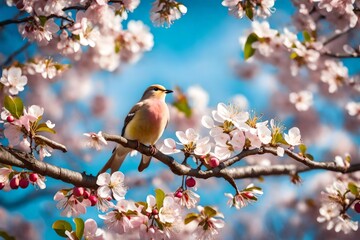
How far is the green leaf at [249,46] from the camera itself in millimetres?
4393

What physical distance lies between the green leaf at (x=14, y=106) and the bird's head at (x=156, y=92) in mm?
2078

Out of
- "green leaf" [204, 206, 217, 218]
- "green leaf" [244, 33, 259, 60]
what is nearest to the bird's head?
"green leaf" [244, 33, 259, 60]

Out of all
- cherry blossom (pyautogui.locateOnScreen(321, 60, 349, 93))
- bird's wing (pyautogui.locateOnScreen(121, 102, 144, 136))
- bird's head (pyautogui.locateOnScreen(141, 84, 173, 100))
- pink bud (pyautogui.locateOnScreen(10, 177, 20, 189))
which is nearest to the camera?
pink bud (pyautogui.locateOnScreen(10, 177, 20, 189))

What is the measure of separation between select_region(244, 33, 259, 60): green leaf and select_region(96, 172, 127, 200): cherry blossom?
205 centimetres

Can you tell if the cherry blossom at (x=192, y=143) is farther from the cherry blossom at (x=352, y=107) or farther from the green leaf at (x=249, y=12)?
the cherry blossom at (x=352, y=107)

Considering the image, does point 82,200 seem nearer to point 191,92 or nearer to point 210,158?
point 210,158

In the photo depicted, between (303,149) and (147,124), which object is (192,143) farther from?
(147,124)

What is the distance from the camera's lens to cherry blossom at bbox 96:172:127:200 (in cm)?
275

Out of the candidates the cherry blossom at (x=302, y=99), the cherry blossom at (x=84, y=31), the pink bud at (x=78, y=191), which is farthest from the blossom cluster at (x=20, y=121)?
the cherry blossom at (x=302, y=99)

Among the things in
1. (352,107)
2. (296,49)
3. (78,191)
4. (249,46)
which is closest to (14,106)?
(78,191)

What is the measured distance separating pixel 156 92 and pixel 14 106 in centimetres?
216

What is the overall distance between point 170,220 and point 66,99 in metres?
6.78

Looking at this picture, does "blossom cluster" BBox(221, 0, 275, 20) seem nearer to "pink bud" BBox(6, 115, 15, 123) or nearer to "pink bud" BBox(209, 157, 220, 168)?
"pink bud" BBox(209, 157, 220, 168)

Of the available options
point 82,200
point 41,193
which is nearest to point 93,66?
point 41,193
